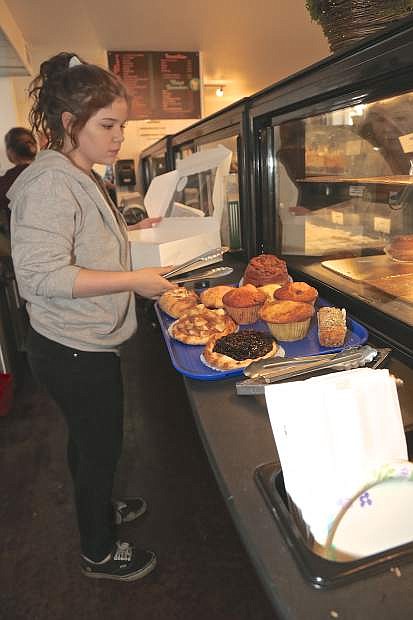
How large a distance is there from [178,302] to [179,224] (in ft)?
1.47

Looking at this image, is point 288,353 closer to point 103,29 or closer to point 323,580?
point 323,580

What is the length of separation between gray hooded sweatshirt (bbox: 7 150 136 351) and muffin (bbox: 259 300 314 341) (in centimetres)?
41

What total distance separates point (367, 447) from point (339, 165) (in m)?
1.13

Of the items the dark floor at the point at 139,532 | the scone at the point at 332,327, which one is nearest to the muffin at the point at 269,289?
the scone at the point at 332,327

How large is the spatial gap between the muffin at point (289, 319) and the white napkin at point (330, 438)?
56cm

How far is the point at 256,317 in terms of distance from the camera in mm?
1354

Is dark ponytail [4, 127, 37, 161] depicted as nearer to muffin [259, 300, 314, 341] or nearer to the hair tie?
the hair tie

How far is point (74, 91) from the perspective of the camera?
1071 mm

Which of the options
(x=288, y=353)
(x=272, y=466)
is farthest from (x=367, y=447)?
(x=288, y=353)

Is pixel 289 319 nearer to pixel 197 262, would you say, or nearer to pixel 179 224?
pixel 197 262

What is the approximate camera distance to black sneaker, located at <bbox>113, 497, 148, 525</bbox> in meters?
1.70

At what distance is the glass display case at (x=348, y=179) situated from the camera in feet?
3.15

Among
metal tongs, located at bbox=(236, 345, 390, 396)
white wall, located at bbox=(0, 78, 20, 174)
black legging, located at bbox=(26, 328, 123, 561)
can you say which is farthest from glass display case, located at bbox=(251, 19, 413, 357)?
white wall, located at bbox=(0, 78, 20, 174)

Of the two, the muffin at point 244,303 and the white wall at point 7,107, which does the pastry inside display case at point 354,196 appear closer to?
the muffin at point 244,303
